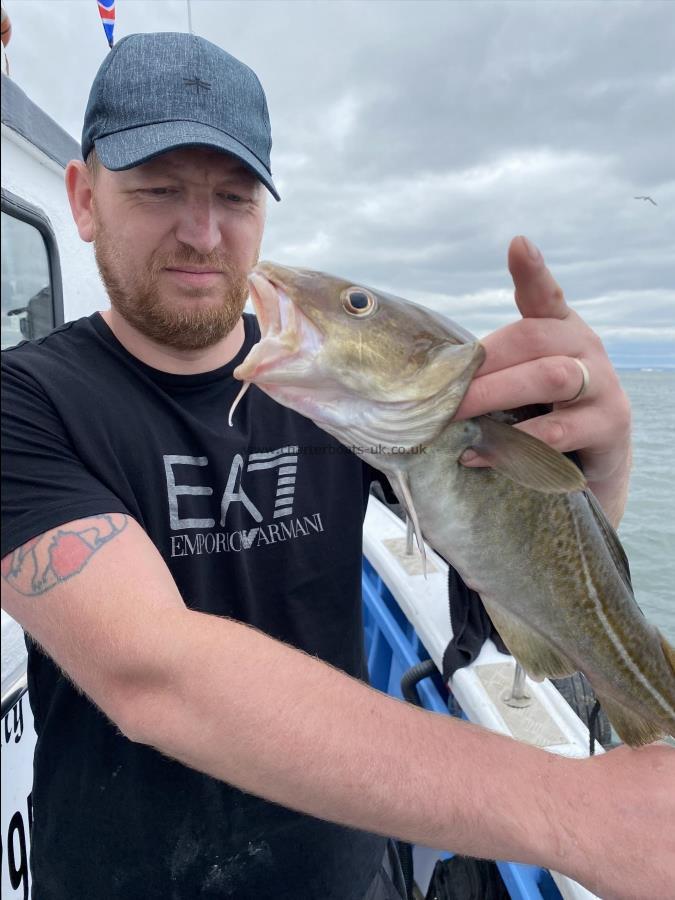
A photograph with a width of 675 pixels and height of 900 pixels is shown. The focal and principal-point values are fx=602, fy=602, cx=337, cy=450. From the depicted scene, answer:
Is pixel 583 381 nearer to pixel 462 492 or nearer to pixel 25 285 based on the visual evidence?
pixel 462 492

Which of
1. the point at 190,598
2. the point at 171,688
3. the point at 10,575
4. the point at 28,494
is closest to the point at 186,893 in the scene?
the point at 190,598

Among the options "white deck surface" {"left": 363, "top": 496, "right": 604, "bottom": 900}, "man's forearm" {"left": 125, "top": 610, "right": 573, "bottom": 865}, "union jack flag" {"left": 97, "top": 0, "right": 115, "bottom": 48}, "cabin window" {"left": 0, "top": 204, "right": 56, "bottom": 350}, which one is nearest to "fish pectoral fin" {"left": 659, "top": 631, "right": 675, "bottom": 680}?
"man's forearm" {"left": 125, "top": 610, "right": 573, "bottom": 865}

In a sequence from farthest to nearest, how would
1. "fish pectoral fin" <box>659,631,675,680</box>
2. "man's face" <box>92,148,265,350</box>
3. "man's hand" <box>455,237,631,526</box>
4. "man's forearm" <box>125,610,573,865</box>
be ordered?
"man's face" <box>92,148,265,350</box> < "fish pectoral fin" <box>659,631,675,680</box> < "man's hand" <box>455,237,631,526</box> < "man's forearm" <box>125,610,573,865</box>

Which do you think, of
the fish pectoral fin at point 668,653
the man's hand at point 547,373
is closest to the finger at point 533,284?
the man's hand at point 547,373

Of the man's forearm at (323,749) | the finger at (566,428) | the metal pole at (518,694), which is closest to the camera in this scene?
the man's forearm at (323,749)

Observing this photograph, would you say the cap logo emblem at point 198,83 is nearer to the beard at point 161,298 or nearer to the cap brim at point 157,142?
the cap brim at point 157,142

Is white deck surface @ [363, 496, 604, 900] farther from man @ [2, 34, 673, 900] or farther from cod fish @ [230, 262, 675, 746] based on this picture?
cod fish @ [230, 262, 675, 746]

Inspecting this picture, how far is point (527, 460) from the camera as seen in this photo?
147 cm

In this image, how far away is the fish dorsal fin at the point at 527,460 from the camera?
1423mm

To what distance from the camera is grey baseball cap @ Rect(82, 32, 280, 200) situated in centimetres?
191

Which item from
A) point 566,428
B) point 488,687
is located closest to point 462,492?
point 566,428

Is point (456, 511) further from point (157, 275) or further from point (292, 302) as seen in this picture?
point (157, 275)

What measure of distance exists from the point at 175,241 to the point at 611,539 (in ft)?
5.39

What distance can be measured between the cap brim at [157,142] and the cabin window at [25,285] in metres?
1.19
